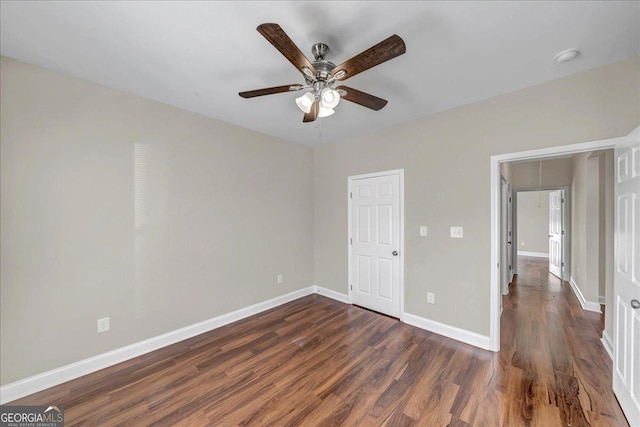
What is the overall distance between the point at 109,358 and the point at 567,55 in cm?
465

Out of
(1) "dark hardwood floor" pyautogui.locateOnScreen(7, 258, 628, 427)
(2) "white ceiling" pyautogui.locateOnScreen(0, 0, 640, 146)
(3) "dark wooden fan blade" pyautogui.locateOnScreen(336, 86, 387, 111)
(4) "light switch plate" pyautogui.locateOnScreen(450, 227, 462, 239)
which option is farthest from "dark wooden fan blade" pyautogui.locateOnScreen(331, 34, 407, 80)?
(1) "dark hardwood floor" pyautogui.locateOnScreen(7, 258, 628, 427)

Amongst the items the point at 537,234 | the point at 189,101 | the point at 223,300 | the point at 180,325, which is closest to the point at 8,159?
the point at 189,101

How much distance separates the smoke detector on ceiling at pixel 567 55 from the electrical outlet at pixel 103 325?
4.44m

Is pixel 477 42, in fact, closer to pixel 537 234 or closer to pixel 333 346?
pixel 333 346

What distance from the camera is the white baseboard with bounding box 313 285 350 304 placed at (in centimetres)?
391

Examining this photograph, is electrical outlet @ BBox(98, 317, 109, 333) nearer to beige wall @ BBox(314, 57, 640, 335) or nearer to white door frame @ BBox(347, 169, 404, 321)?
white door frame @ BBox(347, 169, 404, 321)

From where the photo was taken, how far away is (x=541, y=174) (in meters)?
5.16

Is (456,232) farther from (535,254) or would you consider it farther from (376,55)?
(535,254)

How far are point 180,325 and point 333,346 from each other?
1.76m

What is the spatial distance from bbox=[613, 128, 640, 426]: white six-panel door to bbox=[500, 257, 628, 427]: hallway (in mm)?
177

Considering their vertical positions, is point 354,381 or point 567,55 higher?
point 567,55

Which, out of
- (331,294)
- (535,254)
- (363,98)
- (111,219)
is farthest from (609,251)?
(535,254)

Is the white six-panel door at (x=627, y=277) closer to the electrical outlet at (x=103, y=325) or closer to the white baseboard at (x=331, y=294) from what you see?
the white baseboard at (x=331, y=294)

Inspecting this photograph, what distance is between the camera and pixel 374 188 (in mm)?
3576
